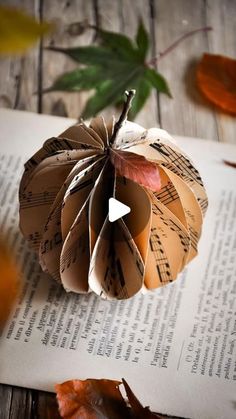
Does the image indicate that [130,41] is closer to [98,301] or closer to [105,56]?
[105,56]

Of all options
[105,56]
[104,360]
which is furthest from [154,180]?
[105,56]

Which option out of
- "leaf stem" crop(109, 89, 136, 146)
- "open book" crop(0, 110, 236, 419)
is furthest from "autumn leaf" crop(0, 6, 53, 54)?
"open book" crop(0, 110, 236, 419)

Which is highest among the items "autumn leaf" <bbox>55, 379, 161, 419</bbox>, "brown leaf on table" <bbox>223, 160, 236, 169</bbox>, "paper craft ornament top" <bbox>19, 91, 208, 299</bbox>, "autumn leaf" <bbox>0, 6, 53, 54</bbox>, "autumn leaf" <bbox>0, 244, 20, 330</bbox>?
"autumn leaf" <bbox>0, 6, 53, 54</bbox>

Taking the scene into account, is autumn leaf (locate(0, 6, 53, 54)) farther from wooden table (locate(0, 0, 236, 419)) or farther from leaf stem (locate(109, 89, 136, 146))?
wooden table (locate(0, 0, 236, 419))

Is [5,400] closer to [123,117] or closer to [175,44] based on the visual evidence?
[123,117]

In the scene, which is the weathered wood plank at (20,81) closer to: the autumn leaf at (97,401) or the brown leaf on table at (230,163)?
the brown leaf on table at (230,163)

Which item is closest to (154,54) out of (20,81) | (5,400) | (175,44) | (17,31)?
(175,44)
